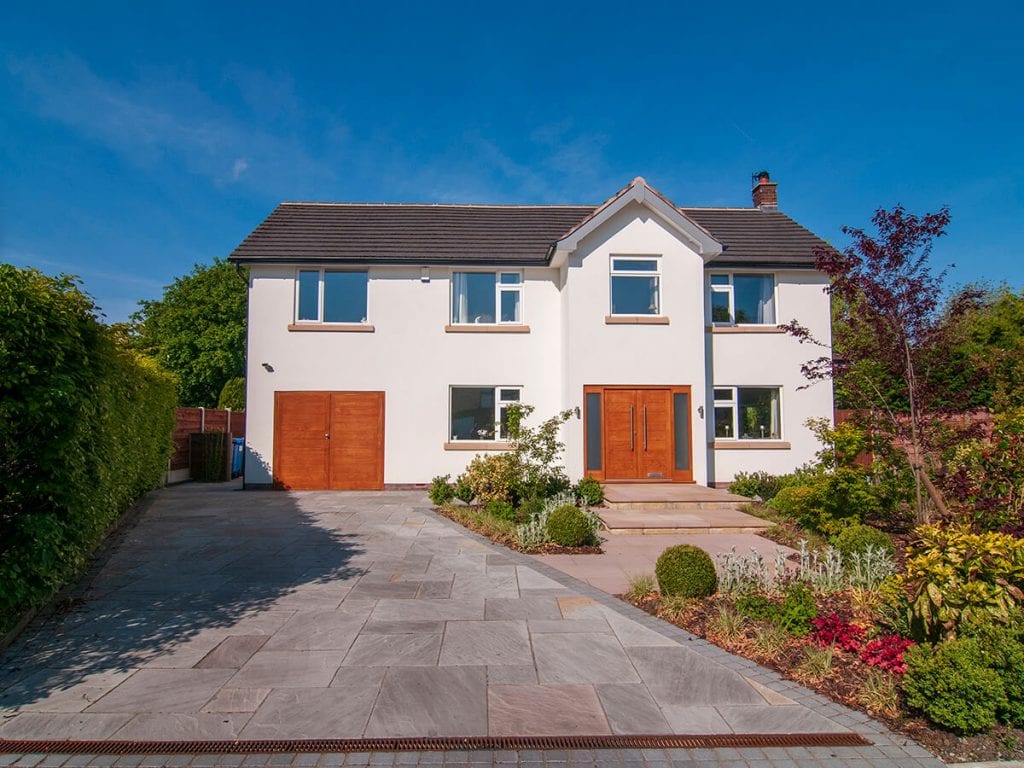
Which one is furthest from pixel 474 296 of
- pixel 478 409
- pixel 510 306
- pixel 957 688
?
pixel 957 688

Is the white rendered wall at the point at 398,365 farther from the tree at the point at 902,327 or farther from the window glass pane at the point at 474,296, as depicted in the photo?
the tree at the point at 902,327

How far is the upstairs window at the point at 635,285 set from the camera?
13.7 m

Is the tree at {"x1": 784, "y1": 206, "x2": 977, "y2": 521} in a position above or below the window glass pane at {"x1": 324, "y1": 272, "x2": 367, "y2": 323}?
below

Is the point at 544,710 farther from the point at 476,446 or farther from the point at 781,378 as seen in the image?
the point at 781,378

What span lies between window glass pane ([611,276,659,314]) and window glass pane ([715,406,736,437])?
3.07m

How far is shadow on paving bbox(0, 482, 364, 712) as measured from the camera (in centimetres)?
434

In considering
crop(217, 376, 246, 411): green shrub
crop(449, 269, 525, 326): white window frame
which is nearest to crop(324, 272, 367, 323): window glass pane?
crop(449, 269, 525, 326): white window frame

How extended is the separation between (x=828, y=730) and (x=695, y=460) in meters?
9.98

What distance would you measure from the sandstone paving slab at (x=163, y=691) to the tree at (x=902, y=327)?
7.95 m

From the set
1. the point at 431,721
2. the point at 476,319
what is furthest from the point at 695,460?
the point at 431,721

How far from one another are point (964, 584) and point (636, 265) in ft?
34.8

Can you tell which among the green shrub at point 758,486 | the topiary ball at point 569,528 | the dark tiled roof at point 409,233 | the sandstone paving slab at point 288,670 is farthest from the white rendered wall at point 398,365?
the sandstone paving slab at point 288,670

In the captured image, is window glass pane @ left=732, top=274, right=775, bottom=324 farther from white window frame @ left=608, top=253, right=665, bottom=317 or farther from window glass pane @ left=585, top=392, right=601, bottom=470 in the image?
window glass pane @ left=585, top=392, right=601, bottom=470

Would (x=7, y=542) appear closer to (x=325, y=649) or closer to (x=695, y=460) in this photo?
(x=325, y=649)
